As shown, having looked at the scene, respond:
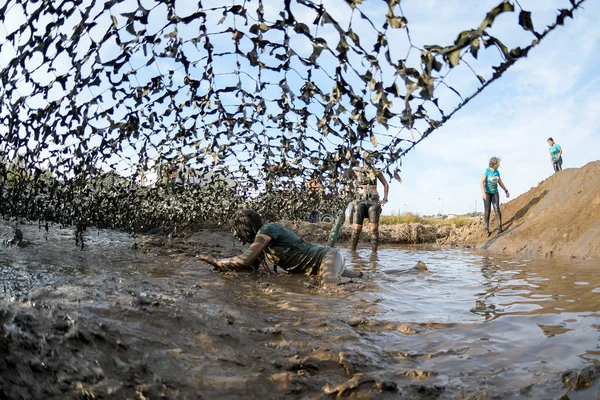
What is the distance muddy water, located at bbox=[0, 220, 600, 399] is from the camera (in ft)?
6.52

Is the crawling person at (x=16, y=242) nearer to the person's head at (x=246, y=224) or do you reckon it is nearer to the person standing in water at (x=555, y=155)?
the person's head at (x=246, y=224)

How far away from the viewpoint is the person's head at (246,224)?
5840mm

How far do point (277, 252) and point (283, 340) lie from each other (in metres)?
3.02

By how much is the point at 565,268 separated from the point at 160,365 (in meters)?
6.94

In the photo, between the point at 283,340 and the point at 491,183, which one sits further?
the point at 491,183

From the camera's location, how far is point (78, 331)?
2.26m

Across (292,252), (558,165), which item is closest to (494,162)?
(558,165)

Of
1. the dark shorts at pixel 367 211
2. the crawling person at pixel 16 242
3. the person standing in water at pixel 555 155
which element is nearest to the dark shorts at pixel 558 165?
the person standing in water at pixel 555 155

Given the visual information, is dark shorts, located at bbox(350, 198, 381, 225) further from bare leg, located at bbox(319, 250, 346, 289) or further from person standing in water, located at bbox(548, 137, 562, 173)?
person standing in water, located at bbox(548, 137, 562, 173)

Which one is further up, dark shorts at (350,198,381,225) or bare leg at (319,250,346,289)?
dark shorts at (350,198,381,225)

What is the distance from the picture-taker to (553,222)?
11.3 meters

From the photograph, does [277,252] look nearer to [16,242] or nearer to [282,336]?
[282,336]

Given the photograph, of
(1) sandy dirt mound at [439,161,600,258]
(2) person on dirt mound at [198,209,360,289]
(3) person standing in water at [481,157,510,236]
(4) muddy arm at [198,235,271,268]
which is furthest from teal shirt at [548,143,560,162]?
(4) muddy arm at [198,235,271,268]

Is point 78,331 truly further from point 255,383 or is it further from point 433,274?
point 433,274
